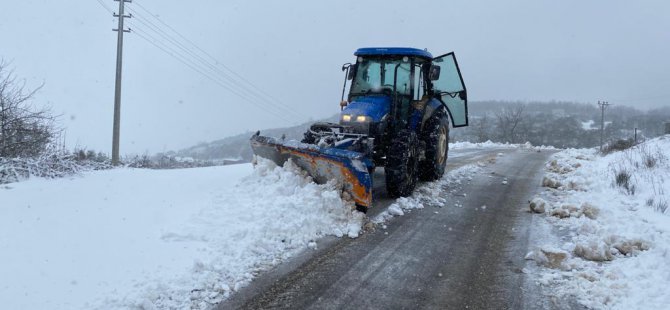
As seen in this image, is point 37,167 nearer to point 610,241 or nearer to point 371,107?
point 371,107

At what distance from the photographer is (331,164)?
5.83 meters

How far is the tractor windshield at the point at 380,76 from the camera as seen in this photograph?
763cm

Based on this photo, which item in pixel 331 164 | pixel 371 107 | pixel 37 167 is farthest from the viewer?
pixel 371 107

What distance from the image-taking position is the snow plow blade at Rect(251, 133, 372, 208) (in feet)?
18.3

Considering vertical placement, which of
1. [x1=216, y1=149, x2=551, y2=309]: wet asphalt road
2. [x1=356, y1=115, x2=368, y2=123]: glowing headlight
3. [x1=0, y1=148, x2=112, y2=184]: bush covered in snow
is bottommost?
[x1=216, y1=149, x2=551, y2=309]: wet asphalt road

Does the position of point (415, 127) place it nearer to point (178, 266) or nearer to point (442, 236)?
point (442, 236)

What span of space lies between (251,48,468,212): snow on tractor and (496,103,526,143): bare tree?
5981 centimetres

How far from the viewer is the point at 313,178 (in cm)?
619

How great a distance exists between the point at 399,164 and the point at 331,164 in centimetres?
114

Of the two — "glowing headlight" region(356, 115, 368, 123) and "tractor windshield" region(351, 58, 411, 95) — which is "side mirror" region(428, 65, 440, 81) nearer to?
"tractor windshield" region(351, 58, 411, 95)

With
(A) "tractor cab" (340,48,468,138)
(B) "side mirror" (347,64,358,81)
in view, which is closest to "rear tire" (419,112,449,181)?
(A) "tractor cab" (340,48,468,138)

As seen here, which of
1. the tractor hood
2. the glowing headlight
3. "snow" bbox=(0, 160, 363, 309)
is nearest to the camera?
"snow" bbox=(0, 160, 363, 309)

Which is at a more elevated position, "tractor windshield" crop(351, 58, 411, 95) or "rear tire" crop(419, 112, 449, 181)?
"tractor windshield" crop(351, 58, 411, 95)

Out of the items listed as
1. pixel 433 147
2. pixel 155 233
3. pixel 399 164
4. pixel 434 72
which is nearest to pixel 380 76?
pixel 434 72
